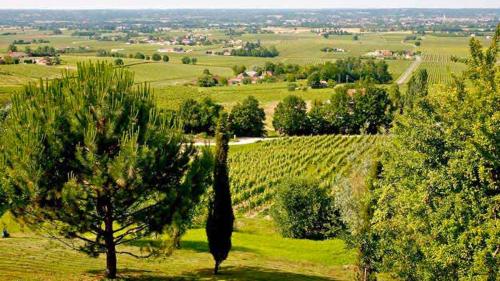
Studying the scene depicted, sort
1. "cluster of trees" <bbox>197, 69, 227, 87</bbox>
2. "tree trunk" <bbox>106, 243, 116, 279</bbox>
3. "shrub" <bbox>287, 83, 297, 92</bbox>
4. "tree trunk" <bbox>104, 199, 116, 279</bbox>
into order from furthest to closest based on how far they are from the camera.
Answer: "cluster of trees" <bbox>197, 69, 227, 87</bbox>, "shrub" <bbox>287, 83, 297, 92</bbox>, "tree trunk" <bbox>106, 243, 116, 279</bbox>, "tree trunk" <bbox>104, 199, 116, 279</bbox>

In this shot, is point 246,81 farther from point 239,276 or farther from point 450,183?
point 450,183

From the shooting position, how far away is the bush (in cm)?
3841

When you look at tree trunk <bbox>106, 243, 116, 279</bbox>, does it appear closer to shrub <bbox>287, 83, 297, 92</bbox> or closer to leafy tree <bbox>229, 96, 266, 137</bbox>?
leafy tree <bbox>229, 96, 266, 137</bbox>

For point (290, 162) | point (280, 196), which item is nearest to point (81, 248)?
point (280, 196)

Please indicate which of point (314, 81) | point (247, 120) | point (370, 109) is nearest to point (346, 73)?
point (314, 81)

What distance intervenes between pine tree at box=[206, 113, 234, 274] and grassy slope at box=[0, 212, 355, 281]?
4.83 ft

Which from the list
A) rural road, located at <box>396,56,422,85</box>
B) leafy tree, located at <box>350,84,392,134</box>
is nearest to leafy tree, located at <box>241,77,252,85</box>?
rural road, located at <box>396,56,422,85</box>

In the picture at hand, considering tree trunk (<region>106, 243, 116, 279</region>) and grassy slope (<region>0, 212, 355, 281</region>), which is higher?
tree trunk (<region>106, 243, 116, 279</region>)

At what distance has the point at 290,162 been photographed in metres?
62.8

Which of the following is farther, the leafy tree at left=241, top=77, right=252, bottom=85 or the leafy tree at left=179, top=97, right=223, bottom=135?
the leafy tree at left=241, top=77, right=252, bottom=85

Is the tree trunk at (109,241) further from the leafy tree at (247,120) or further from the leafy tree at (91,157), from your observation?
the leafy tree at (247,120)

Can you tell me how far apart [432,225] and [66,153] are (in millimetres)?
12620

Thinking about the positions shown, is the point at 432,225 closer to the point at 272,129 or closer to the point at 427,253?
the point at 427,253

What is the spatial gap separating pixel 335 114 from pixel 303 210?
183ft
